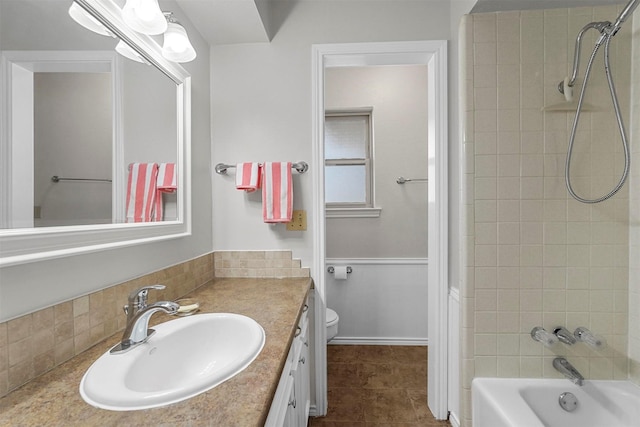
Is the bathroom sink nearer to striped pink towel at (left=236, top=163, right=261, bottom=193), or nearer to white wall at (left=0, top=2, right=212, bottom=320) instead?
white wall at (left=0, top=2, right=212, bottom=320)

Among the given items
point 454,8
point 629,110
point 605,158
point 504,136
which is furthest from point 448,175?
point 454,8

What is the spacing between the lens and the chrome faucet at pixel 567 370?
1.19 metres

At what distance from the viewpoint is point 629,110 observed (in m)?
1.22

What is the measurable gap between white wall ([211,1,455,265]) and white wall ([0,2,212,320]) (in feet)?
0.32

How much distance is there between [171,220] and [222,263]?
0.49 metres

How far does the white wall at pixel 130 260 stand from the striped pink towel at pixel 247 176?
21 centimetres

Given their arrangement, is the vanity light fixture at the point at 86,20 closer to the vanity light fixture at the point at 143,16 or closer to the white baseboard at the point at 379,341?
A: the vanity light fixture at the point at 143,16

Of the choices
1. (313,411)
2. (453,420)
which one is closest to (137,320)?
(313,411)

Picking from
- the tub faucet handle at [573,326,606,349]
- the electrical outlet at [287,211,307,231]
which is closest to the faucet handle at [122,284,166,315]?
the electrical outlet at [287,211,307,231]

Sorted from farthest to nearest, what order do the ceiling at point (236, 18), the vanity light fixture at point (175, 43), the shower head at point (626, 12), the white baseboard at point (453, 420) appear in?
the white baseboard at point (453, 420) < the ceiling at point (236, 18) < the vanity light fixture at point (175, 43) < the shower head at point (626, 12)

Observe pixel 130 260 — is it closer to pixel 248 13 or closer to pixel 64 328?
pixel 64 328

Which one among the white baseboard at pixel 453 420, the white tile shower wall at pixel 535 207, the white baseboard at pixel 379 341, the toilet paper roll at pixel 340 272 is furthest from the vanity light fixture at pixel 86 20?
the white baseboard at pixel 379 341

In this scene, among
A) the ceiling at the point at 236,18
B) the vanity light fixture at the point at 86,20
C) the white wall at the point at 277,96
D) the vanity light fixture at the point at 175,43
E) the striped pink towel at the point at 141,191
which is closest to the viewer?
the vanity light fixture at the point at 86,20

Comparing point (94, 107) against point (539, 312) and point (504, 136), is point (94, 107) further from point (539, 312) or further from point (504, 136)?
point (539, 312)
